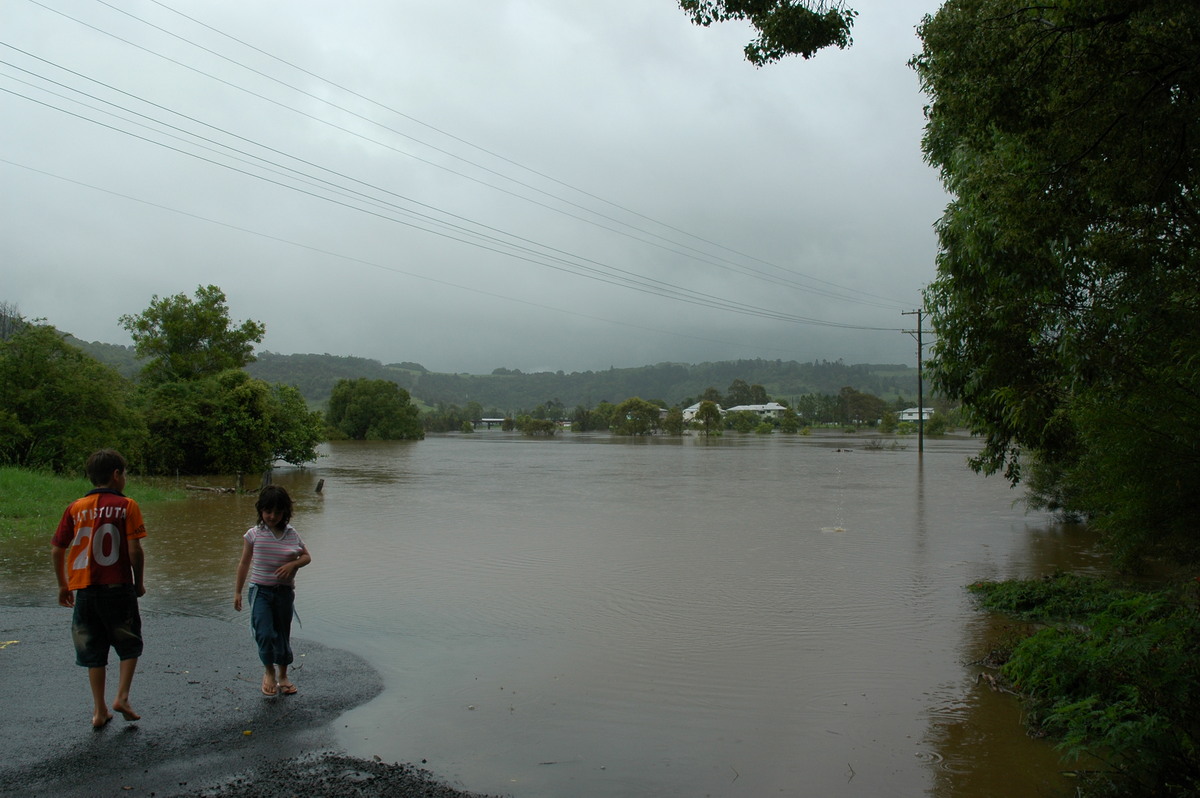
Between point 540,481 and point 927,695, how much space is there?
1115 inches

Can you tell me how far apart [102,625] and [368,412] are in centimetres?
9519

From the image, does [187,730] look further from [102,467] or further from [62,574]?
[102,467]

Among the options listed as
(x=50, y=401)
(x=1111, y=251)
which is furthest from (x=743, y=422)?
(x=1111, y=251)

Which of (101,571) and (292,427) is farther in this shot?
(292,427)

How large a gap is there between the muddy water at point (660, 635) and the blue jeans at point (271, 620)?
73cm

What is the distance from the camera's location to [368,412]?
319 feet

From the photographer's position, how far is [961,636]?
9.26 meters

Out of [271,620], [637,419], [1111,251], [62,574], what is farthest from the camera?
[637,419]

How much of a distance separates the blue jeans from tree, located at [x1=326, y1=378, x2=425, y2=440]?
3695 inches

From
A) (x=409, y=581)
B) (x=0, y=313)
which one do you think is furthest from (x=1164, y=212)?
(x=0, y=313)

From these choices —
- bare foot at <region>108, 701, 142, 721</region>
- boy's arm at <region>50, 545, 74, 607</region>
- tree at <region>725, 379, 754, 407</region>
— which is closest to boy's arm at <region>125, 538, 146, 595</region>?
boy's arm at <region>50, 545, 74, 607</region>

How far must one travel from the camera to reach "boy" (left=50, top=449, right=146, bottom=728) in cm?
529

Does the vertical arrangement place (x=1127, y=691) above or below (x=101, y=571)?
below

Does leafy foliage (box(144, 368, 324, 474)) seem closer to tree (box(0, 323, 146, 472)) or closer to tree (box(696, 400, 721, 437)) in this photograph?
tree (box(0, 323, 146, 472))
